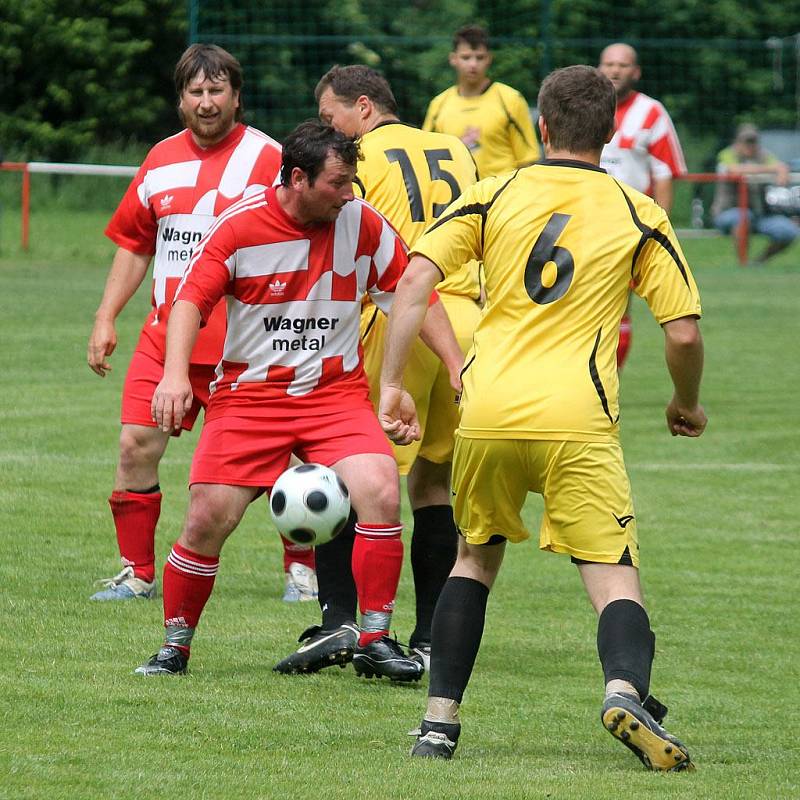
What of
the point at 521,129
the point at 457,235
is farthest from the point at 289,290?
the point at 521,129

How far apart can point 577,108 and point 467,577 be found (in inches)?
52.8

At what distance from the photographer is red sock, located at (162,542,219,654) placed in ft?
19.3

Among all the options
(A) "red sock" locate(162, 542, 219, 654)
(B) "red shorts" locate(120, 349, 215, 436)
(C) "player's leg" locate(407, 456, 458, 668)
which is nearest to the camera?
(A) "red sock" locate(162, 542, 219, 654)

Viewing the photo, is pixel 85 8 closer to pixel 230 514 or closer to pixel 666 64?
pixel 666 64

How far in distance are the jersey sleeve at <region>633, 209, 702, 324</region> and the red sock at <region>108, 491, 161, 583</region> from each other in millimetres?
2987

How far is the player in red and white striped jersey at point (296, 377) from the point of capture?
227 inches

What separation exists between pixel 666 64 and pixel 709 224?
9.22 feet

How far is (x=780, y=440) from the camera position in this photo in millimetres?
11883

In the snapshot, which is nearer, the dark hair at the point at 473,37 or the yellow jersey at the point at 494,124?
the dark hair at the point at 473,37

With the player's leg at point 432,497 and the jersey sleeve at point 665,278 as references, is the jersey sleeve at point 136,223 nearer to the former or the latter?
the player's leg at point 432,497

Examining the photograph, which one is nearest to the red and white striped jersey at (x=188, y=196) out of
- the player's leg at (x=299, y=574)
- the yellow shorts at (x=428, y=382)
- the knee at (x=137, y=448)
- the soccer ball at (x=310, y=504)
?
the knee at (x=137, y=448)

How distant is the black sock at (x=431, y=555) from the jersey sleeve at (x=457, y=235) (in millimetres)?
1742

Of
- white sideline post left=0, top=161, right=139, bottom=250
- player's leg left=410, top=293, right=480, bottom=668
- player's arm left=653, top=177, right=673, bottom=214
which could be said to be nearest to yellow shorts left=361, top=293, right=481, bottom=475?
player's leg left=410, top=293, right=480, bottom=668

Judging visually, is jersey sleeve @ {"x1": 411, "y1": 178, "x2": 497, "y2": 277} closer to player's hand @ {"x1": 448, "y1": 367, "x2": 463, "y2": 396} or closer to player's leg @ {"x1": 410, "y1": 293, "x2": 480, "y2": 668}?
player's hand @ {"x1": 448, "y1": 367, "x2": 463, "y2": 396}
